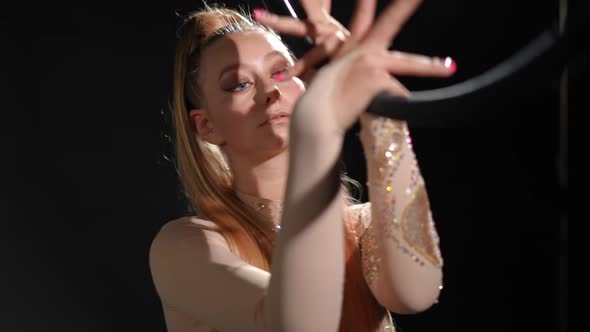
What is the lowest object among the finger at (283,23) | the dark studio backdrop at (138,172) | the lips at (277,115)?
the dark studio backdrop at (138,172)

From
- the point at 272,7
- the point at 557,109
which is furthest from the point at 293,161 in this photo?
the point at 272,7

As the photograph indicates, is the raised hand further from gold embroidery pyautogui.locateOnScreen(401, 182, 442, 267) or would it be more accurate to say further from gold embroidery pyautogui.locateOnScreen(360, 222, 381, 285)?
gold embroidery pyautogui.locateOnScreen(360, 222, 381, 285)

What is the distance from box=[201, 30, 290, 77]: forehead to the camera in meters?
1.08

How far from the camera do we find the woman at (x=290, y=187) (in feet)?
2.42

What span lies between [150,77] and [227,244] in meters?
0.73

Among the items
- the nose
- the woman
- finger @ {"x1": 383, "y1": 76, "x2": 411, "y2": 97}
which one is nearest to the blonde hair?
→ the woman

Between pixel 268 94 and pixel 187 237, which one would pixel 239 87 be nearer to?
pixel 268 94

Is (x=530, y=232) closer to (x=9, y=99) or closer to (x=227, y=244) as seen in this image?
(x=227, y=244)

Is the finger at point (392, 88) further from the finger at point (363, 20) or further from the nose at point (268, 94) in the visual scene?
the nose at point (268, 94)

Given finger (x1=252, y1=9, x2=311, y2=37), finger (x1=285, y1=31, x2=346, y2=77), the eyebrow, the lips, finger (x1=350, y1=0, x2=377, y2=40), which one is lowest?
the lips

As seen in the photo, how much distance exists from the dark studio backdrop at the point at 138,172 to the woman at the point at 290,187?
32 centimetres

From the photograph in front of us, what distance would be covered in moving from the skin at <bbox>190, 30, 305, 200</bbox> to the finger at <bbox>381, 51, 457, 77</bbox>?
31 centimetres

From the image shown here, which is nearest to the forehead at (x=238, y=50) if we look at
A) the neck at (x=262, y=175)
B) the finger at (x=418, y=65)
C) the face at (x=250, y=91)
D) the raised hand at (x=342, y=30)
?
the face at (x=250, y=91)

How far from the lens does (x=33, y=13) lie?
155 cm
